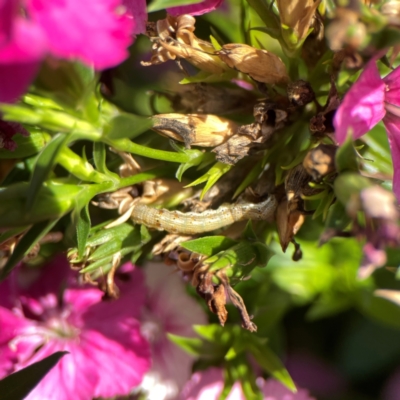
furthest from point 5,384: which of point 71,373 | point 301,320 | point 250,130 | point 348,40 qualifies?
point 301,320

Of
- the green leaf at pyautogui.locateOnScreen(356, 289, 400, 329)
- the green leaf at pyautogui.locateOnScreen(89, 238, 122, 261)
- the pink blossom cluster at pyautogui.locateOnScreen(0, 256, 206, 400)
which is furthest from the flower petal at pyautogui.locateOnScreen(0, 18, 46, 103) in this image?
the green leaf at pyautogui.locateOnScreen(356, 289, 400, 329)

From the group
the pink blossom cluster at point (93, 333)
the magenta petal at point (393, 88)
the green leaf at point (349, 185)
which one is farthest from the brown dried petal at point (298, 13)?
the pink blossom cluster at point (93, 333)

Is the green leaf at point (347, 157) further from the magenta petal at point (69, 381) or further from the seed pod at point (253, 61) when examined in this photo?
the magenta petal at point (69, 381)

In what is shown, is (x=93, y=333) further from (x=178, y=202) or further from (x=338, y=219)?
(x=338, y=219)

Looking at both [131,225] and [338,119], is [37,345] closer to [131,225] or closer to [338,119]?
[131,225]

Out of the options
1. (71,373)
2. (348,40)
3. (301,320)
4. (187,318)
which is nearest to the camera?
(348,40)

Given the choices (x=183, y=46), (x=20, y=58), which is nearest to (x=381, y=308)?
(x=183, y=46)
